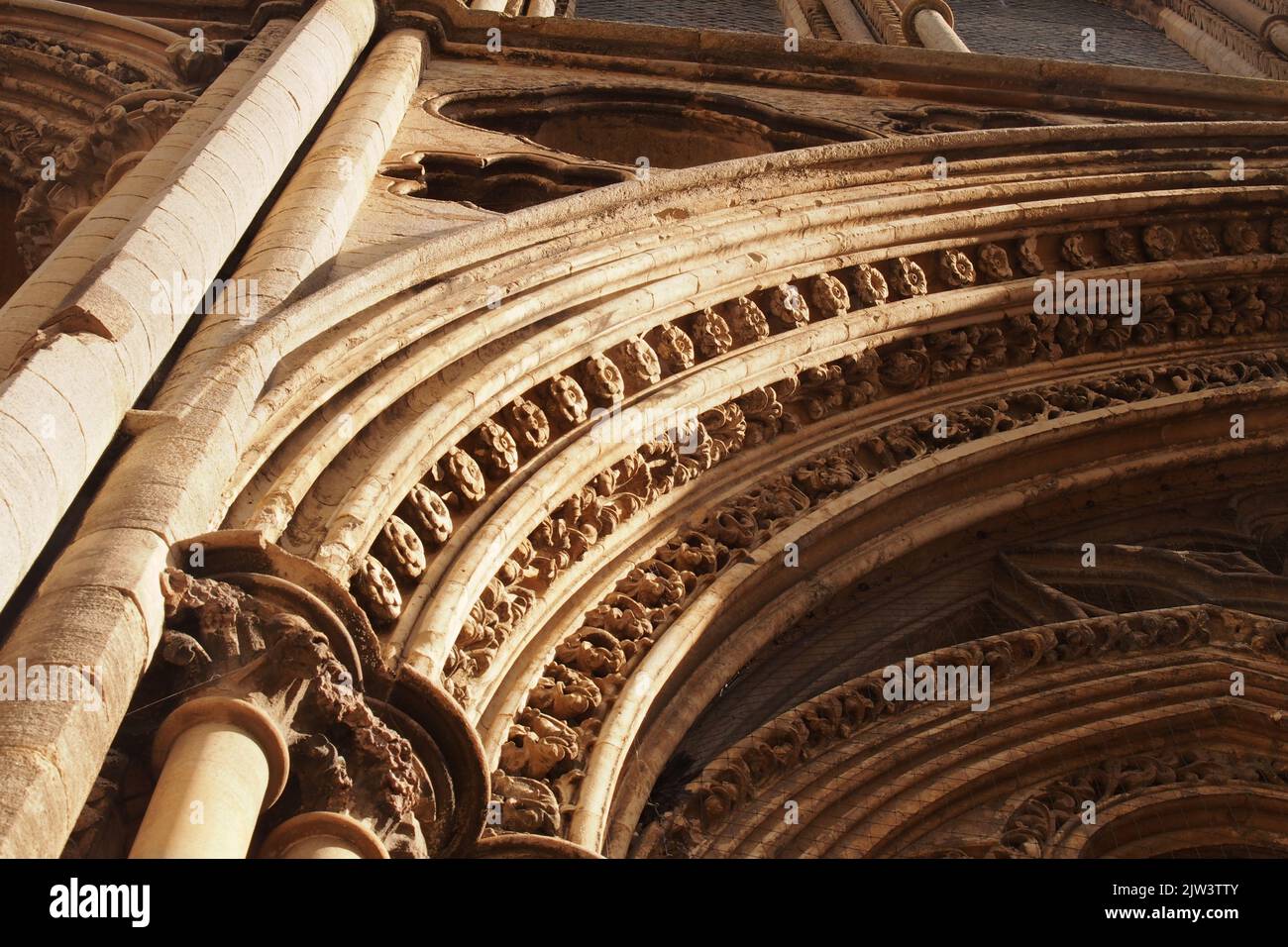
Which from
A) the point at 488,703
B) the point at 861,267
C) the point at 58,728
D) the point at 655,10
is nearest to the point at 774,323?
the point at 861,267

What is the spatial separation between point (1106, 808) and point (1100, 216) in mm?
3994

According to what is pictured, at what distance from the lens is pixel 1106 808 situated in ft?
23.1

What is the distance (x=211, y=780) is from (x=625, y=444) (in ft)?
10.6

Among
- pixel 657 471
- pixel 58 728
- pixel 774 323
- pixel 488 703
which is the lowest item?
pixel 58 728

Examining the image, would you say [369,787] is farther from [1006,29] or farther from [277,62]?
[1006,29]

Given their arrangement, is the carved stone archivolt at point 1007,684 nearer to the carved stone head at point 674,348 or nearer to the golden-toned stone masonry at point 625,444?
the golden-toned stone masonry at point 625,444

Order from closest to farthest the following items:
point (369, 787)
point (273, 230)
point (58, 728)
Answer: point (58, 728) < point (369, 787) < point (273, 230)

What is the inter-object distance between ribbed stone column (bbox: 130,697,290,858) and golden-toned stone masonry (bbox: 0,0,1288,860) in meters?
0.01

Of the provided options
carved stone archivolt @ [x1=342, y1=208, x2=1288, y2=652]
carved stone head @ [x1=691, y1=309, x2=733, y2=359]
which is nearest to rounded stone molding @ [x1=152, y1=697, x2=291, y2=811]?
carved stone archivolt @ [x1=342, y1=208, x2=1288, y2=652]

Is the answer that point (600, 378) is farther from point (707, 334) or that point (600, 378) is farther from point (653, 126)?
point (653, 126)

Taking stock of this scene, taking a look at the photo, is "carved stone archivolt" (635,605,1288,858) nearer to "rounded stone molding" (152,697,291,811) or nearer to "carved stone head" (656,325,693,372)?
"carved stone head" (656,325,693,372)

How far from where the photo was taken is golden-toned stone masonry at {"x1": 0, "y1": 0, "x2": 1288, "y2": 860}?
4574mm

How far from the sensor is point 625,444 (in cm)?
715
